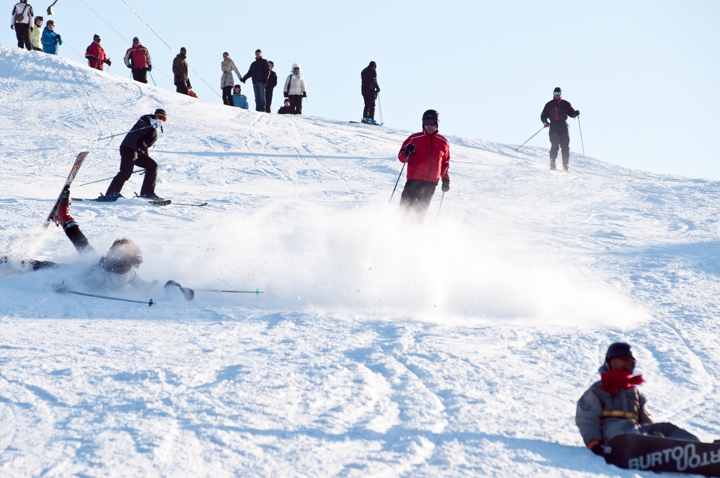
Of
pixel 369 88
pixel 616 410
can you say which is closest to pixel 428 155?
pixel 616 410

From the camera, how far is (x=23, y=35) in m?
18.3

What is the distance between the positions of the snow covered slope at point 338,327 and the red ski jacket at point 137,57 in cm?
588

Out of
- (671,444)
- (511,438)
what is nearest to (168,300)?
(511,438)

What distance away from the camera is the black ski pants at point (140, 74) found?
18.2 metres

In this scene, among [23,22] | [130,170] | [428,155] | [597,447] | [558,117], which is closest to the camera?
[597,447]

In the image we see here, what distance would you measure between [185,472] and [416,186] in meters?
5.54

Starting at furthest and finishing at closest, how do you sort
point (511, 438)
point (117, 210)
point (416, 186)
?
point (117, 210), point (416, 186), point (511, 438)

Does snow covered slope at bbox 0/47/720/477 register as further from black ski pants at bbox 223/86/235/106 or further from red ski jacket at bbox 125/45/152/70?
black ski pants at bbox 223/86/235/106

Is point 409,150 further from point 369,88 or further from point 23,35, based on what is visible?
point 23,35

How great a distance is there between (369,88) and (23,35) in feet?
30.5

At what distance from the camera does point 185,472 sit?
2742mm

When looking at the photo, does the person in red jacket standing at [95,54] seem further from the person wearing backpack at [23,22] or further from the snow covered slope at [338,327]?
the snow covered slope at [338,327]

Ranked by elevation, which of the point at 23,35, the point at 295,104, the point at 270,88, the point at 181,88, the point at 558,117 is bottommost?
the point at 558,117

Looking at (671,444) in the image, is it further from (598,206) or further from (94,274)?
(598,206)
